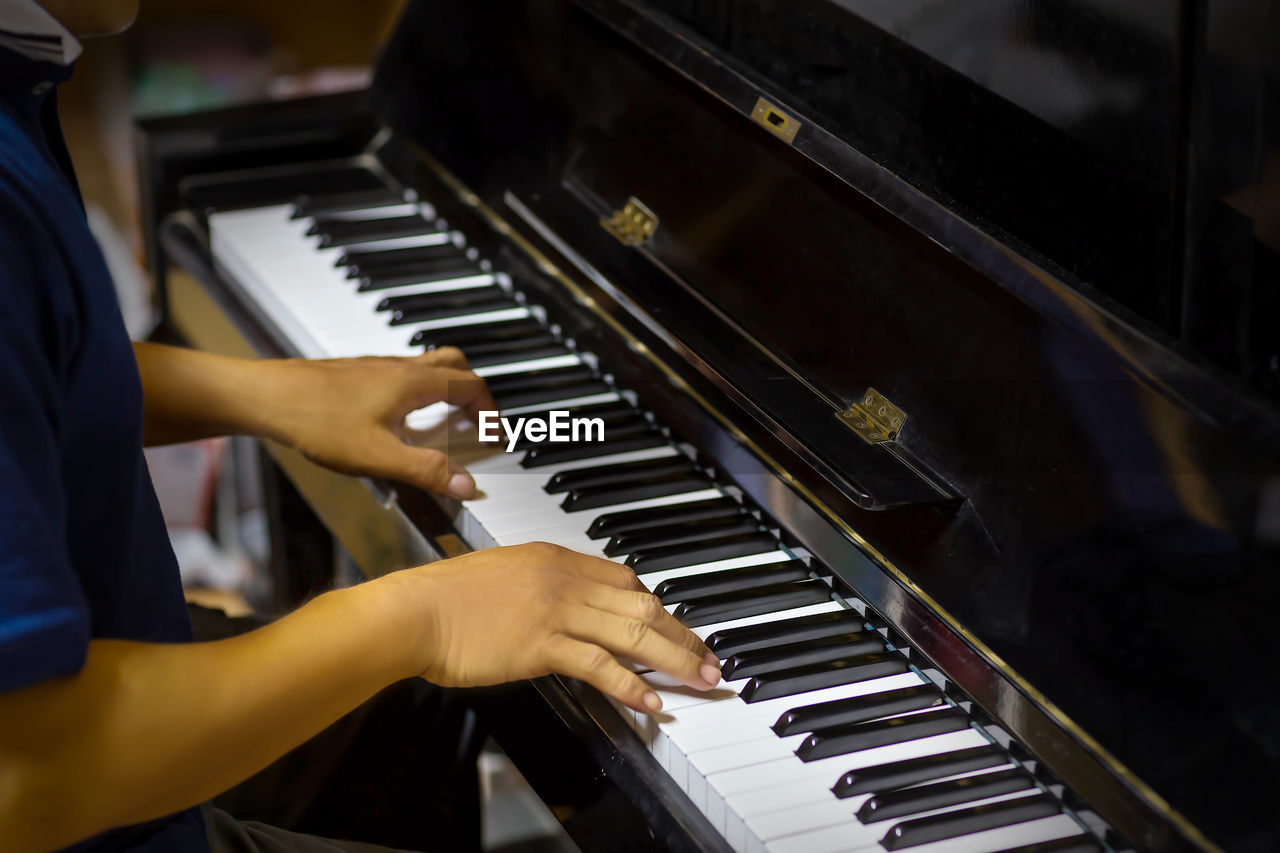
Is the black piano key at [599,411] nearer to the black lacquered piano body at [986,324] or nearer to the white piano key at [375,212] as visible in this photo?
the black lacquered piano body at [986,324]

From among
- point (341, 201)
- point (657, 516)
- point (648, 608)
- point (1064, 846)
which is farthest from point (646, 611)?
point (341, 201)

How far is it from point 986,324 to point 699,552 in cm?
34

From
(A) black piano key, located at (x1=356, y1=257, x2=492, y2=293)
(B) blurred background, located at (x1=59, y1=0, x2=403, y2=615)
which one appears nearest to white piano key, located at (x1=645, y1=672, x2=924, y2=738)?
(A) black piano key, located at (x1=356, y1=257, x2=492, y2=293)

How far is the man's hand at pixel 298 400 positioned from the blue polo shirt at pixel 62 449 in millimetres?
435

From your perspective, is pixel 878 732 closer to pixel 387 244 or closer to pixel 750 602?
pixel 750 602

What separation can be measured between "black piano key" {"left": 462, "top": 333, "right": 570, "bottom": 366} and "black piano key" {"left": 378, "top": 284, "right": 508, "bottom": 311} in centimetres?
13

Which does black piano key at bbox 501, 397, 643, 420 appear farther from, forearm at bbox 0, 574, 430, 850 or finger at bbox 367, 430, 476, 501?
forearm at bbox 0, 574, 430, 850

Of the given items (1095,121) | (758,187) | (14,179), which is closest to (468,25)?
(758,187)

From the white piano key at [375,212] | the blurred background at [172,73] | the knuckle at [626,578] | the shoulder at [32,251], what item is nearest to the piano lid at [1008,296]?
the knuckle at [626,578]

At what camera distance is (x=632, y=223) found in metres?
1.53

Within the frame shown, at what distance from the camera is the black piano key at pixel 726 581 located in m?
1.13

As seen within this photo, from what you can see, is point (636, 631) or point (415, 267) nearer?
point (636, 631)

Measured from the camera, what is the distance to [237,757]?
0.85 meters

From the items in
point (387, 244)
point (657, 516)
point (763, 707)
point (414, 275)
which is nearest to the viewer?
point (763, 707)
